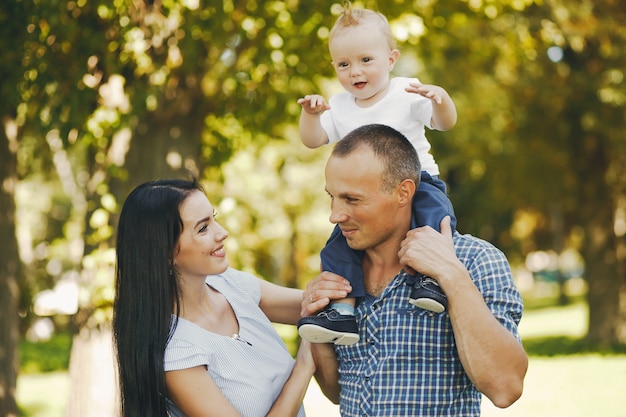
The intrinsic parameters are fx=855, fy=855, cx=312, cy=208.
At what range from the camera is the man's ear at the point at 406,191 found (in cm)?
330

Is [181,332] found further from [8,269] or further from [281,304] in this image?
[8,269]

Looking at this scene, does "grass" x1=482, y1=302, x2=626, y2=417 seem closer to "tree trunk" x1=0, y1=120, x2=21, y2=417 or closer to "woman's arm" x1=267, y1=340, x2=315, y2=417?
"tree trunk" x1=0, y1=120, x2=21, y2=417

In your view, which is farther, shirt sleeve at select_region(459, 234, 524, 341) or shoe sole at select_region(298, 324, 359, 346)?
shoe sole at select_region(298, 324, 359, 346)

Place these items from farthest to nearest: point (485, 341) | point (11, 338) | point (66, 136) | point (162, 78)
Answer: point (11, 338) → point (162, 78) → point (66, 136) → point (485, 341)

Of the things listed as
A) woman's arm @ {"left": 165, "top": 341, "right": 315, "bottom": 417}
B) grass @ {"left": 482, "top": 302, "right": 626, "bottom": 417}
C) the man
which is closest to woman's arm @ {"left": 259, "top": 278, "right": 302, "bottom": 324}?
the man

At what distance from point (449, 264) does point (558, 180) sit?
46.7 ft

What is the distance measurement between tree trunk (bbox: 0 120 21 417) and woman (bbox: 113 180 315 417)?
569 cm

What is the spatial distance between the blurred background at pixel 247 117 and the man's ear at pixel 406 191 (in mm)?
1255

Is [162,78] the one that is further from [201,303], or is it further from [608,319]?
[608,319]

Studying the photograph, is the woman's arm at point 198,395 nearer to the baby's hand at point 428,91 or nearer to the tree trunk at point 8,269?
the baby's hand at point 428,91

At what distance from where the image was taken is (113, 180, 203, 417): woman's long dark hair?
333 cm

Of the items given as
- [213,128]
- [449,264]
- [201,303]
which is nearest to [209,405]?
[201,303]

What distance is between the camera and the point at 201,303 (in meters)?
3.58

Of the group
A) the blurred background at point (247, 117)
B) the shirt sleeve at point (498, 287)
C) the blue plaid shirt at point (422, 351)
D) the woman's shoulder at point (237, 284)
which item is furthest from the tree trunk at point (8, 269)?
the shirt sleeve at point (498, 287)
